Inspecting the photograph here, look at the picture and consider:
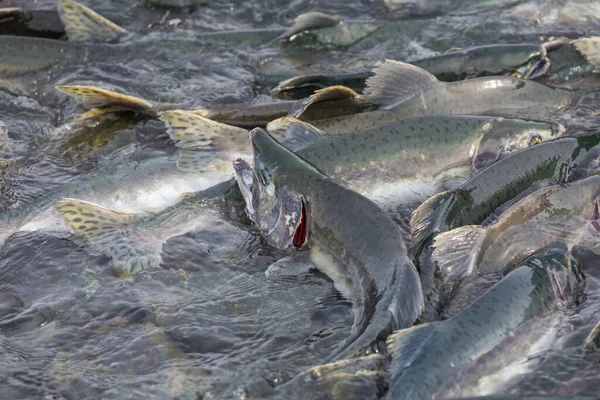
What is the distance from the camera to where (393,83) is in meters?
5.34

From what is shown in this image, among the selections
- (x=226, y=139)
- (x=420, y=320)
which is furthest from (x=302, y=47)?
(x=420, y=320)

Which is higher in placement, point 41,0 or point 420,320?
point 420,320

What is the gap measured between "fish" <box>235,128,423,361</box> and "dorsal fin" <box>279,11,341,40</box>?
2721mm

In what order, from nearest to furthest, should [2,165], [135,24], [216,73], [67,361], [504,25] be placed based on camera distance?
[67,361] → [2,165] → [216,73] → [504,25] → [135,24]

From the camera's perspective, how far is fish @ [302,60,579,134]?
17.2 feet

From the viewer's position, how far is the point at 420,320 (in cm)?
346

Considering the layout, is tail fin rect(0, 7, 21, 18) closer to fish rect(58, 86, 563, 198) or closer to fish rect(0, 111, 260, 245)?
fish rect(0, 111, 260, 245)

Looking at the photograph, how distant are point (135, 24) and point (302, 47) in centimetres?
173

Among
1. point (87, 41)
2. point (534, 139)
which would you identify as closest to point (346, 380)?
point (534, 139)

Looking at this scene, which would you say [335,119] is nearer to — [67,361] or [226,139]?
[226,139]

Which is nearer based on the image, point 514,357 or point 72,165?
point 514,357

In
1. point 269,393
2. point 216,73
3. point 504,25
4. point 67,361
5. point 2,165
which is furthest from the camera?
point 504,25

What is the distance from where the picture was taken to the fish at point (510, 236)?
383cm

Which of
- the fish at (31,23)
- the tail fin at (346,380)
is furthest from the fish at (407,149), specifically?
the fish at (31,23)
